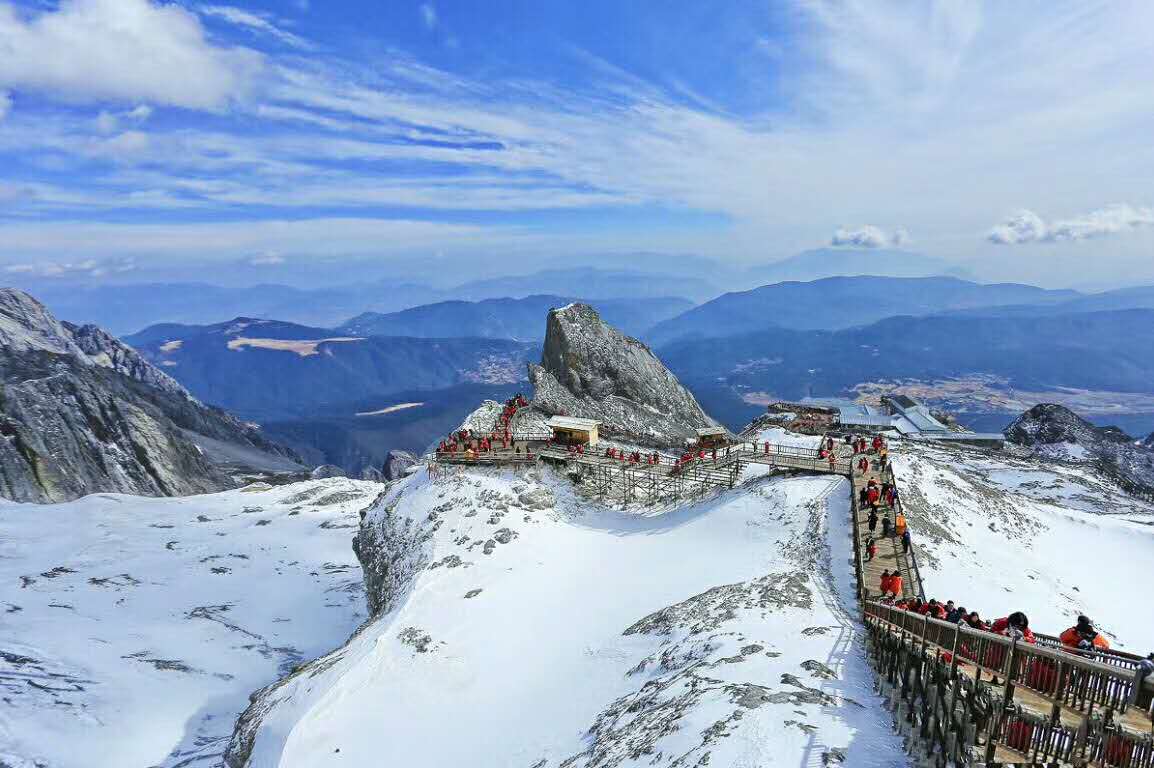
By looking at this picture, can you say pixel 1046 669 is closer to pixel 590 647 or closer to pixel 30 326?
pixel 590 647

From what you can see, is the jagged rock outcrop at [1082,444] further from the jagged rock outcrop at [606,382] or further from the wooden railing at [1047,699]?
the wooden railing at [1047,699]

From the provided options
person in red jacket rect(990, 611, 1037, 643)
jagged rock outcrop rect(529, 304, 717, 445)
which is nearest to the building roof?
jagged rock outcrop rect(529, 304, 717, 445)

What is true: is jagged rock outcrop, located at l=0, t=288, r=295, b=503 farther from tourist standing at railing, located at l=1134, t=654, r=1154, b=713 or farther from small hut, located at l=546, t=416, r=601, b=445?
tourist standing at railing, located at l=1134, t=654, r=1154, b=713

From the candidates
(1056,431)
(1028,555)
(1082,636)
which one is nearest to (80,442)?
(1082,636)

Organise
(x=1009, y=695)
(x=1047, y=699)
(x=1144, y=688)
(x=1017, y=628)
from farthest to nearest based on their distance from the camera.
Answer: (x=1017, y=628)
(x=1009, y=695)
(x=1047, y=699)
(x=1144, y=688)

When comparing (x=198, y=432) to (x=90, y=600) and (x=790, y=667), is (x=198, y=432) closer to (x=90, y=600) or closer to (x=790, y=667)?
Result: (x=90, y=600)

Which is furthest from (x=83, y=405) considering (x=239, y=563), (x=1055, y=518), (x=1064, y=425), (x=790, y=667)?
(x=1064, y=425)
